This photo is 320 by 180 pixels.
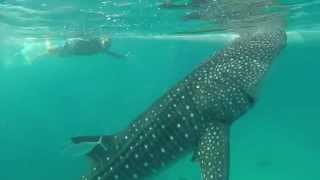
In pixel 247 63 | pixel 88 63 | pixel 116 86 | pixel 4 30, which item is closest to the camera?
pixel 247 63

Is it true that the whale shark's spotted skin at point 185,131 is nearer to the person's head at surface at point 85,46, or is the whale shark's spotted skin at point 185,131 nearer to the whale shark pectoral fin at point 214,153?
the whale shark pectoral fin at point 214,153

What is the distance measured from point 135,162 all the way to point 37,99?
36.1 m

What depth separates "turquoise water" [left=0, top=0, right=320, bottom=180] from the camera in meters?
20.2

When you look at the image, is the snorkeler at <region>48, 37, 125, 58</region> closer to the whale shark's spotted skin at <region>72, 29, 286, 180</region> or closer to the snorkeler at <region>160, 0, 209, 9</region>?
the snorkeler at <region>160, 0, 209, 9</region>

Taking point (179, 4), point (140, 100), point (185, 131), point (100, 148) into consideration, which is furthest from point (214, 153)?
point (140, 100)

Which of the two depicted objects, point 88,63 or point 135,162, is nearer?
point 135,162

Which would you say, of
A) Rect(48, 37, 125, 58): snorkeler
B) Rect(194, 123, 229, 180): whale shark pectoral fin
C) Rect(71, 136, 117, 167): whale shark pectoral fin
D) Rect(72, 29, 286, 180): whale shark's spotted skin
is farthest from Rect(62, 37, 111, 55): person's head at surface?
Rect(194, 123, 229, 180): whale shark pectoral fin

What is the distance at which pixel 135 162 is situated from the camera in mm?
5820

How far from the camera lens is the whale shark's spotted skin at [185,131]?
5711 millimetres

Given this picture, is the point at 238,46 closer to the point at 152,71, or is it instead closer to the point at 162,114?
the point at 162,114

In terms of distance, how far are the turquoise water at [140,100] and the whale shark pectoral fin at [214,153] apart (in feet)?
36.0

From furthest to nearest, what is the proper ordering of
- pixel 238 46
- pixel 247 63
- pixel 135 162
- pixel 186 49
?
1. pixel 186 49
2. pixel 238 46
3. pixel 247 63
4. pixel 135 162

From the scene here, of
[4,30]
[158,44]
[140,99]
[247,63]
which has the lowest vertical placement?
[140,99]

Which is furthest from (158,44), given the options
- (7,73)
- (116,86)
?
(7,73)
